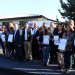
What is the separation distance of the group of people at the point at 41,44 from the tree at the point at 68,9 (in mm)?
22178

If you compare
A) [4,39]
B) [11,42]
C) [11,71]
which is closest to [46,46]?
[11,71]

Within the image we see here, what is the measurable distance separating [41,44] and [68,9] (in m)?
25.7

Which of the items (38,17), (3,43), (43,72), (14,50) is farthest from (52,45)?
(38,17)

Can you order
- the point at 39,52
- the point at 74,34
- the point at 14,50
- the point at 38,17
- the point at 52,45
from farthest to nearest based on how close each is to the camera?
the point at 38,17, the point at 14,50, the point at 39,52, the point at 52,45, the point at 74,34

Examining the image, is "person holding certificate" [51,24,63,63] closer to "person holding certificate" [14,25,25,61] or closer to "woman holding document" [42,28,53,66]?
"woman holding document" [42,28,53,66]

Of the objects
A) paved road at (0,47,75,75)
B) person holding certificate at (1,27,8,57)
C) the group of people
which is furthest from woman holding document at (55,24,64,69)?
person holding certificate at (1,27,8,57)

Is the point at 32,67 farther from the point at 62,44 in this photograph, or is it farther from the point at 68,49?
the point at 68,49

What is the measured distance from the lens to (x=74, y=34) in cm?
1362

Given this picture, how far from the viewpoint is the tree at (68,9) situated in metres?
40.2

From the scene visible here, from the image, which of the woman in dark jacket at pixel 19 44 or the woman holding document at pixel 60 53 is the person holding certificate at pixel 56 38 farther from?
the woman in dark jacket at pixel 19 44

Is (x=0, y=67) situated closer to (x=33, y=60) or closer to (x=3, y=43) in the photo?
(x=33, y=60)

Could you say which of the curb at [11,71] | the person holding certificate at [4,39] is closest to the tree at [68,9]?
the person holding certificate at [4,39]

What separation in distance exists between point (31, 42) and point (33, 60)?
0.90 meters

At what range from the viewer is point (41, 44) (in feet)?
51.7
